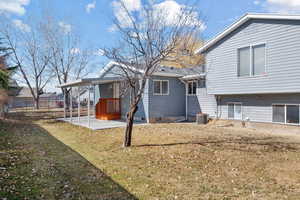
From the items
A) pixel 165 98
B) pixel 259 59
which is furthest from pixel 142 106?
pixel 259 59

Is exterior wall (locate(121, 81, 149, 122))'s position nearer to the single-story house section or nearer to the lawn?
the single-story house section

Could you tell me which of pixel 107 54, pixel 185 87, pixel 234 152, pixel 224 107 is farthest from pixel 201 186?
pixel 185 87

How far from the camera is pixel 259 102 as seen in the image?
10914 mm

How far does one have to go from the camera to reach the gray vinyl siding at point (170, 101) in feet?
44.2

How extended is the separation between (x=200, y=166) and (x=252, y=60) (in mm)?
7557

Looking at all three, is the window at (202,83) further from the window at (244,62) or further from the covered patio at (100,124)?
the covered patio at (100,124)

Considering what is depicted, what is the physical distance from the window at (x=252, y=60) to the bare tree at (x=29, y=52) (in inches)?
842

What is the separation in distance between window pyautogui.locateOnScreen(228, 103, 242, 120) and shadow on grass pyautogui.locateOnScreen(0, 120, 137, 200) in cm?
916

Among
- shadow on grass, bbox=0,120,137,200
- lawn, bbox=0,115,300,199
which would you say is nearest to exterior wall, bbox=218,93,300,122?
lawn, bbox=0,115,300,199

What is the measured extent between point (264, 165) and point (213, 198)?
2.35m

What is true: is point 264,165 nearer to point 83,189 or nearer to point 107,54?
point 83,189

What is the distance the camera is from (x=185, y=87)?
14984 millimetres

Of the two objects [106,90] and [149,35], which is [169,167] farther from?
[106,90]

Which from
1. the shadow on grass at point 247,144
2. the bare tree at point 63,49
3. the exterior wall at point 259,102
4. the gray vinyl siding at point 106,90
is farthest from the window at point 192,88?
the bare tree at point 63,49
